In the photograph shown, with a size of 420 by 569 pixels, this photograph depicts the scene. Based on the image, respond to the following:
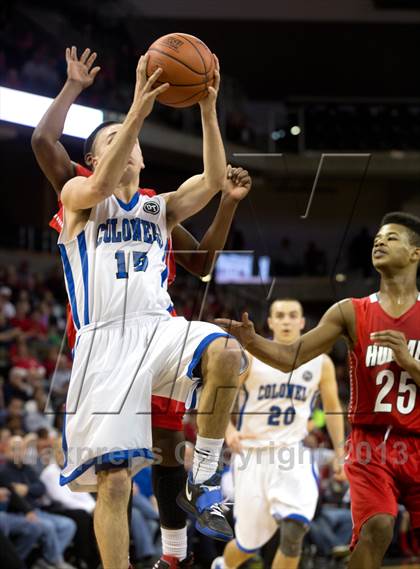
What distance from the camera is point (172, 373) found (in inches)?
197

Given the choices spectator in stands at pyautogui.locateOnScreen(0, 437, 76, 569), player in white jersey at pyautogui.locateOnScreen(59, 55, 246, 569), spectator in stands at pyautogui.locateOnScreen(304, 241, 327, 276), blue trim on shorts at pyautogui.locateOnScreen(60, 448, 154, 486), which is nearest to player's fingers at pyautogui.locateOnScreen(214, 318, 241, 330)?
player in white jersey at pyautogui.locateOnScreen(59, 55, 246, 569)

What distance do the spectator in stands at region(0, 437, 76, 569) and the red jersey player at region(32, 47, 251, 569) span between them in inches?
171

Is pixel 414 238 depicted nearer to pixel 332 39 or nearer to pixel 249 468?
pixel 249 468

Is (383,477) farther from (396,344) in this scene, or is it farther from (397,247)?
(397,247)

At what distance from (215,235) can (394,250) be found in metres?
1.06

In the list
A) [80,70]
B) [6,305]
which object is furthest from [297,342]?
[6,305]

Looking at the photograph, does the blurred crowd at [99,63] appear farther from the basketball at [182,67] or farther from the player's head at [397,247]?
the basketball at [182,67]

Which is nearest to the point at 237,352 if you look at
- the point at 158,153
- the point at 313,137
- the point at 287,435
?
the point at 287,435

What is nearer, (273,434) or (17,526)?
(273,434)

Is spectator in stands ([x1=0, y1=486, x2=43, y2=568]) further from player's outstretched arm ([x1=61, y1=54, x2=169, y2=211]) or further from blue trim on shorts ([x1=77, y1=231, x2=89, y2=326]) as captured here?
player's outstretched arm ([x1=61, y1=54, x2=169, y2=211])

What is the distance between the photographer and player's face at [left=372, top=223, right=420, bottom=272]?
572cm

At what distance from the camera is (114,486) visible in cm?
470

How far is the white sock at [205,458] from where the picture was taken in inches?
194

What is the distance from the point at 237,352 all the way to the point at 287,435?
355 centimetres
